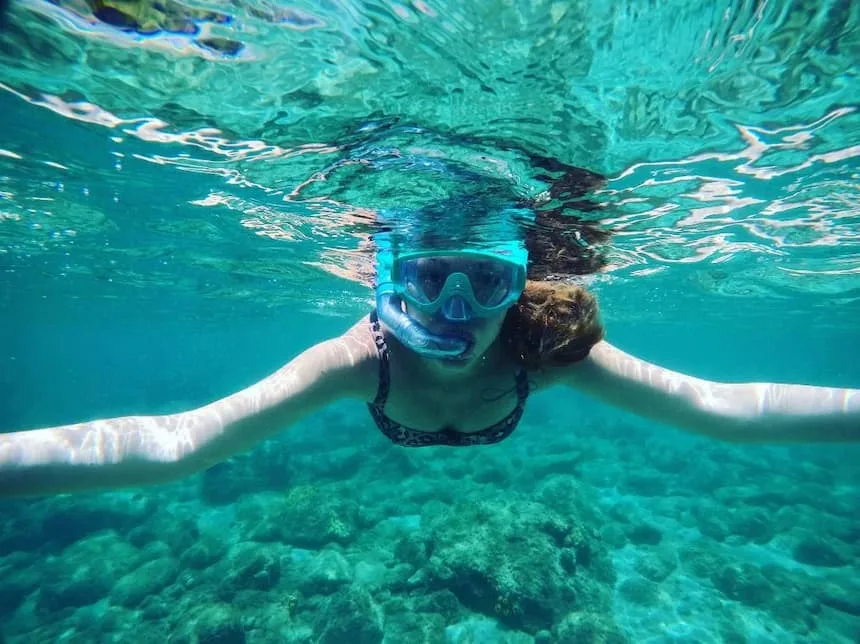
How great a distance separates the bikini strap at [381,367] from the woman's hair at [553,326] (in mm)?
1265

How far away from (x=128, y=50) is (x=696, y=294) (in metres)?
27.1

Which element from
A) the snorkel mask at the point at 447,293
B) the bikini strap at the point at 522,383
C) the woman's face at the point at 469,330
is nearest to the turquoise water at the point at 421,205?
the snorkel mask at the point at 447,293

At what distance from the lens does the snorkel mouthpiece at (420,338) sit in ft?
12.7

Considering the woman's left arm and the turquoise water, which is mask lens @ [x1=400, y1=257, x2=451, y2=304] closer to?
the woman's left arm

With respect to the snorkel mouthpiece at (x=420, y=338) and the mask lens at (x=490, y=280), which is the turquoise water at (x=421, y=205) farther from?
the snorkel mouthpiece at (x=420, y=338)

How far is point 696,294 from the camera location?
987 inches

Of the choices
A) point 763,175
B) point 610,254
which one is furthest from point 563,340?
point 610,254

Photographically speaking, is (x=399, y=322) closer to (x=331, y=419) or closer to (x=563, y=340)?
(x=563, y=340)

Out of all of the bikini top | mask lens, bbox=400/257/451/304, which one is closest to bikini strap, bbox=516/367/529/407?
the bikini top

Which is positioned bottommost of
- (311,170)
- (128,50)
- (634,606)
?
(634,606)

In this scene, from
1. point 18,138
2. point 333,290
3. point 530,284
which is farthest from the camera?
point 333,290

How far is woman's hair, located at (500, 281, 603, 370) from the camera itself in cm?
399

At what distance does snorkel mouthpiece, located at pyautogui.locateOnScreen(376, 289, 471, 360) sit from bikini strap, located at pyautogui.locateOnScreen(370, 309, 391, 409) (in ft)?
0.40

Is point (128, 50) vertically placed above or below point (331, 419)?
above
